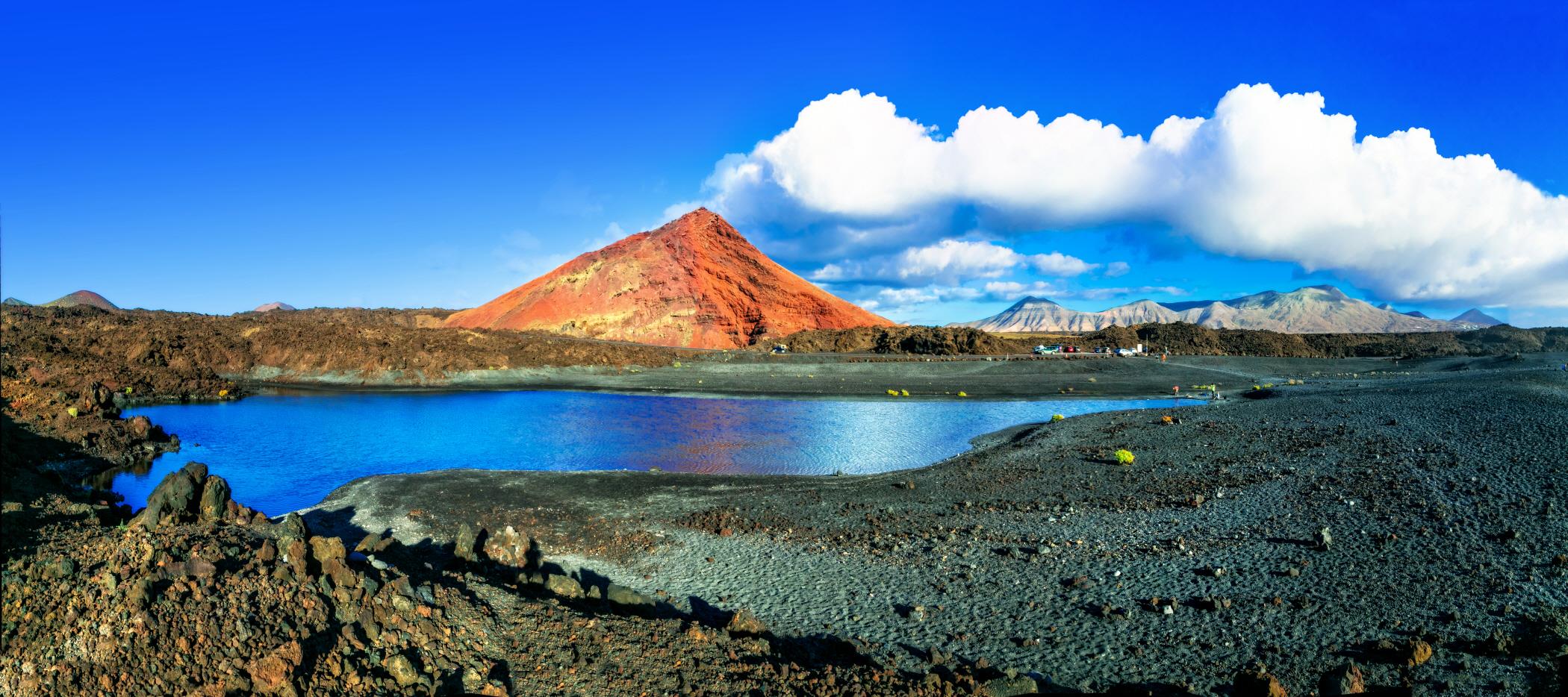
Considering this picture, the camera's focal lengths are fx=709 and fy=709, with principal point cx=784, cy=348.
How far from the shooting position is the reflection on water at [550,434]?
20672 mm

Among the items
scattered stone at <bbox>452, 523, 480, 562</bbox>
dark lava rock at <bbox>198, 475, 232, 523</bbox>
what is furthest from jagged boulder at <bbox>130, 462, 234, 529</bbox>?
scattered stone at <bbox>452, 523, 480, 562</bbox>

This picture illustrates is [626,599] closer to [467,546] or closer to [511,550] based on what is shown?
[511,550]

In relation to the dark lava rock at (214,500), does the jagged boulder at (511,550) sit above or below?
below

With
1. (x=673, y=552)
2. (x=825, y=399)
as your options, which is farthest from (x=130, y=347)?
(x=673, y=552)

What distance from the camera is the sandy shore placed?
7.89 meters

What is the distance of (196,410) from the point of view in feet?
114

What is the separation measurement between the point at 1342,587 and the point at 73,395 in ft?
117

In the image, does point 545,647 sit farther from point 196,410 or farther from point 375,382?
point 375,382

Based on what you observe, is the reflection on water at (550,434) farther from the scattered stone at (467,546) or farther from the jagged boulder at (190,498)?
the scattered stone at (467,546)

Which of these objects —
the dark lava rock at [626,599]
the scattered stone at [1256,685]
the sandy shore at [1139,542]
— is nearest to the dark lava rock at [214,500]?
the sandy shore at [1139,542]

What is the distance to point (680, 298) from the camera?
296 ft

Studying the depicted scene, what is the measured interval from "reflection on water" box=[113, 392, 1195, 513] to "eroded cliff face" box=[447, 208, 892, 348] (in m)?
45.6

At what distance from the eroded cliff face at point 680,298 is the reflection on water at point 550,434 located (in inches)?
1794

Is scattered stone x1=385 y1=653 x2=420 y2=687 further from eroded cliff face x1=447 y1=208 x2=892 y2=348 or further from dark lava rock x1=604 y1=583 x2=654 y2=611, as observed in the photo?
eroded cliff face x1=447 y1=208 x2=892 y2=348
